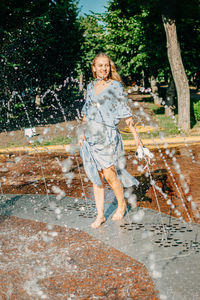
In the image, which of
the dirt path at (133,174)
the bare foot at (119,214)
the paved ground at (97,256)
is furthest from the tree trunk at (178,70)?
the bare foot at (119,214)

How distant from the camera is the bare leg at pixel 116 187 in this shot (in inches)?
133

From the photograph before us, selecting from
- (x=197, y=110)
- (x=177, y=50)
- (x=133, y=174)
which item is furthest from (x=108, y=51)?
(x=133, y=174)

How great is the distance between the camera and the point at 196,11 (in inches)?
425

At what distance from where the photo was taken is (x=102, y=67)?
10.5 feet

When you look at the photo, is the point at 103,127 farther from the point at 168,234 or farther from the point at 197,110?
the point at 197,110

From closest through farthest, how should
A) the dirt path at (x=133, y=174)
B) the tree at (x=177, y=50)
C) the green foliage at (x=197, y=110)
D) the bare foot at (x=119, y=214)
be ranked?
the bare foot at (x=119, y=214), the dirt path at (x=133, y=174), the tree at (x=177, y=50), the green foliage at (x=197, y=110)

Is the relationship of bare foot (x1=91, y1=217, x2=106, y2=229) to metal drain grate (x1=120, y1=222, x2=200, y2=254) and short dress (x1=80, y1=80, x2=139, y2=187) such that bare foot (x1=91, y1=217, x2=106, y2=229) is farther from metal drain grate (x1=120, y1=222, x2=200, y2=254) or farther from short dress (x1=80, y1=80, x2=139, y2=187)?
short dress (x1=80, y1=80, x2=139, y2=187)

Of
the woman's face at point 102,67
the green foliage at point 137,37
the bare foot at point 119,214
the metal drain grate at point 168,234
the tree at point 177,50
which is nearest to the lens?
the metal drain grate at point 168,234

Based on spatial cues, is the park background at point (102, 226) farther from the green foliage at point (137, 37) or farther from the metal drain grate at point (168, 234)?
the green foliage at point (137, 37)

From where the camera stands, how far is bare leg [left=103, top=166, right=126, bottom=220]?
337 centimetres

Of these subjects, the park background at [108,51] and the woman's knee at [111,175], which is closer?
the woman's knee at [111,175]

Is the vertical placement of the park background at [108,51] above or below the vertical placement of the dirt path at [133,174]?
above

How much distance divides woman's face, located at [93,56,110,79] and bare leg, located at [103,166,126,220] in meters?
1.03

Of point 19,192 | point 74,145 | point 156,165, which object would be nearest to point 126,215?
point 19,192
